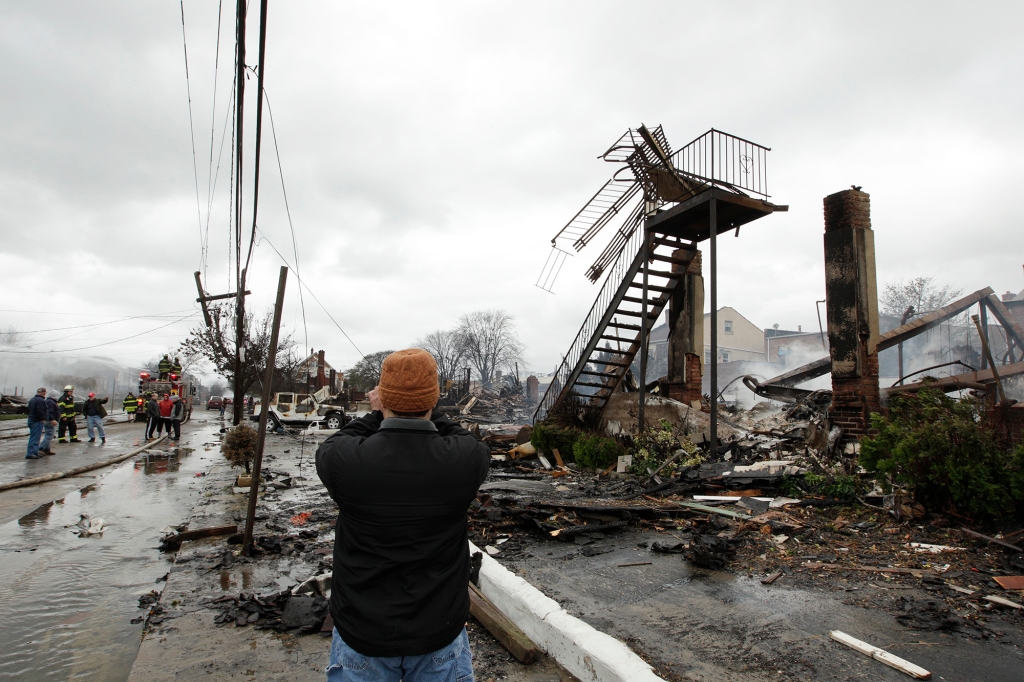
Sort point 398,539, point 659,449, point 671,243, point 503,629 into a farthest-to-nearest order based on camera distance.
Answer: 1. point 671,243
2. point 659,449
3. point 503,629
4. point 398,539

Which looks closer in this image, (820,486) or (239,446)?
(820,486)

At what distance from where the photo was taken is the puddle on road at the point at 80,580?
11.3ft

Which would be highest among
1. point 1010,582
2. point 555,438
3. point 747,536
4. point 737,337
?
point 737,337

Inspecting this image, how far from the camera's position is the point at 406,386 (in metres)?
1.93

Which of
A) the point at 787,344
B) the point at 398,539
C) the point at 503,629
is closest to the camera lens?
the point at 398,539

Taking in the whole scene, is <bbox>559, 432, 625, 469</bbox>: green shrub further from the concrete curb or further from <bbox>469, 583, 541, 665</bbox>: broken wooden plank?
<bbox>469, 583, 541, 665</bbox>: broken wooden plank

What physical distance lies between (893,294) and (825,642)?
132ft

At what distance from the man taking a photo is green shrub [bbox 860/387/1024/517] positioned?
16.6 feet

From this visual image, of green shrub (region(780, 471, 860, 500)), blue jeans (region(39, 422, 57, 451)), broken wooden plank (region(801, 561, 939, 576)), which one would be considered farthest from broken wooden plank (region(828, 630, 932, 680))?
blue jeans (region(39, 422, 57, 451))

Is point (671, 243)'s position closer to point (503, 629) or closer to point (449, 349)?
point (503, 629)

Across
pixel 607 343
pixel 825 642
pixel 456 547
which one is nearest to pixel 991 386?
pixel 607 343

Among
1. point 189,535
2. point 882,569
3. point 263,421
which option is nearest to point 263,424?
point 263,421

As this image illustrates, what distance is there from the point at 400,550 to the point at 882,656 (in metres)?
2.72

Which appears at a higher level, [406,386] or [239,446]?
[406,386]
